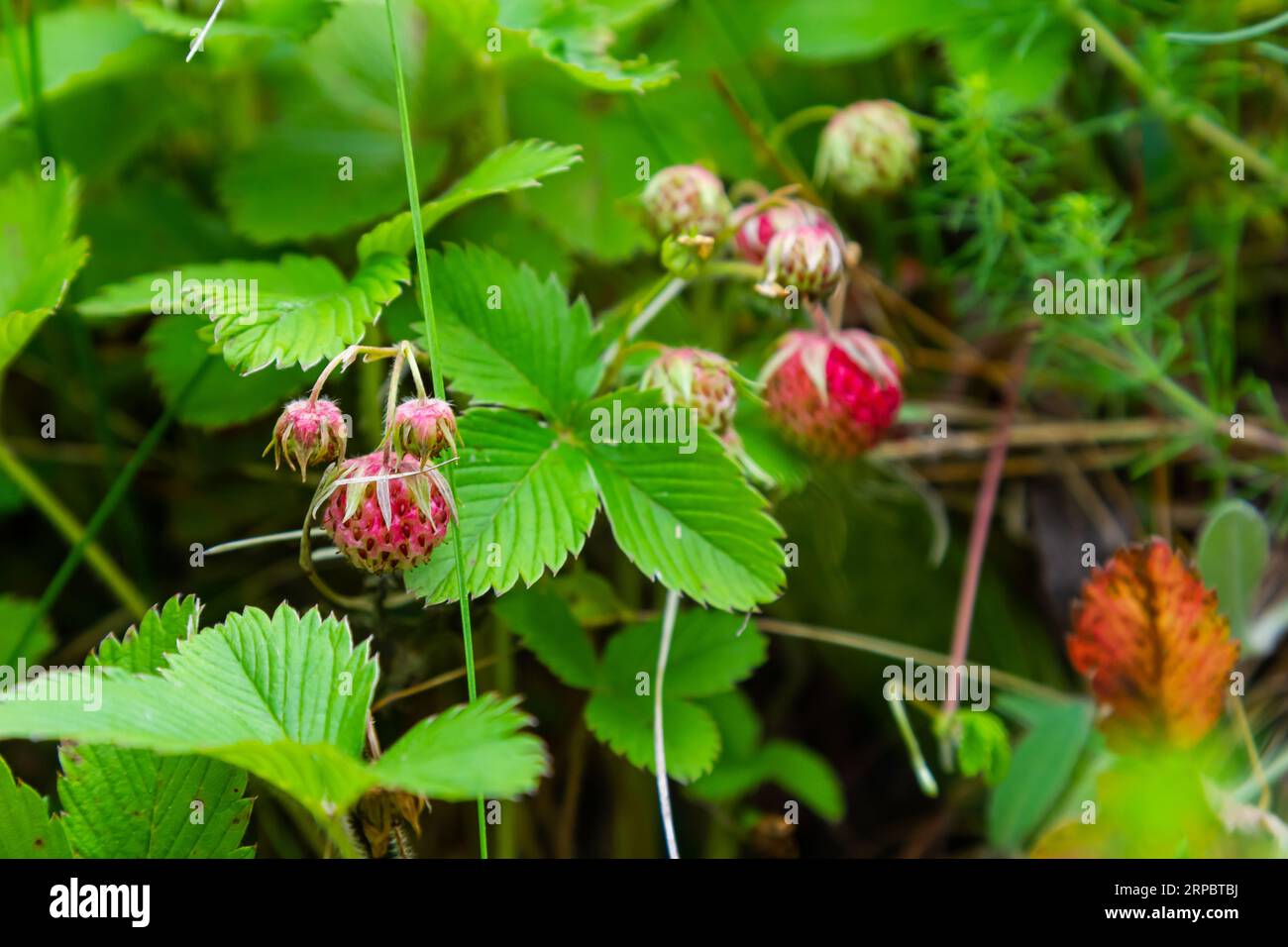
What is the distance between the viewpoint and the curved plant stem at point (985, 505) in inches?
44.6

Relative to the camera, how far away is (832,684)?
1.34 metres

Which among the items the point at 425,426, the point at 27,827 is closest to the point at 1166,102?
the point at 425,426

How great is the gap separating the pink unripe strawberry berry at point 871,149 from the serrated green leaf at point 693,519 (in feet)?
1.30

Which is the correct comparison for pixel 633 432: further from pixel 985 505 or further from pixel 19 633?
pixel 19 633

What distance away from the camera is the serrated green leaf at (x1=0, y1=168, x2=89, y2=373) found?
0.91 m

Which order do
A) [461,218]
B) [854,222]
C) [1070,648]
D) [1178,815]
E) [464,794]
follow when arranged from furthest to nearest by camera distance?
[854,222] → [461,218] → [1070,648] → [1178,815] → [464,794]

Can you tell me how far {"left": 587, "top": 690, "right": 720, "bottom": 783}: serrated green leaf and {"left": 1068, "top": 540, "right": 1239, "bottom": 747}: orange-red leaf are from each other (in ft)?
1.15

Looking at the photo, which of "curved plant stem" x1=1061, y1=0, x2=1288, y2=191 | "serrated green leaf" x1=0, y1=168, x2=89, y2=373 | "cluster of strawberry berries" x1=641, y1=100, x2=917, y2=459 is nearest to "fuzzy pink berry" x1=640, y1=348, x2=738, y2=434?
"cluster of strawberry berries" x1=641, y1=100, x2=917, y2=459

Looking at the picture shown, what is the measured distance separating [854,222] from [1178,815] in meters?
0.85

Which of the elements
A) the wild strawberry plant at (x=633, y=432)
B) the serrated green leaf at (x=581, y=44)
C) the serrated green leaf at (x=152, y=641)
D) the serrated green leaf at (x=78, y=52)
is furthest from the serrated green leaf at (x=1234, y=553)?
the serrated green leaf at (x=78, y=52)

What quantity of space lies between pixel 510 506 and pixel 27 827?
0.38m
